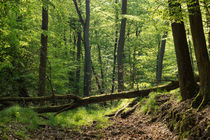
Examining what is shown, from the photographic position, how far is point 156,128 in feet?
19.9

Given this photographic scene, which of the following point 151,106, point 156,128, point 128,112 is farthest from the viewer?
point 128,112

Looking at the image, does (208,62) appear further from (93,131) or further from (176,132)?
(93,131)

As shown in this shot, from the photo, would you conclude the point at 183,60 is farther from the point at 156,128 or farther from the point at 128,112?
the point at 128,112

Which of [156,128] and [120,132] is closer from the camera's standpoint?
[156,128]

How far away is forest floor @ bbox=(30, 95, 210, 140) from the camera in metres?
4.48

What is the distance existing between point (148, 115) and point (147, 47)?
12.2 m

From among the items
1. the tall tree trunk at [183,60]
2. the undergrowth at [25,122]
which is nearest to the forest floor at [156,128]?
the undergrowth at [25,122]

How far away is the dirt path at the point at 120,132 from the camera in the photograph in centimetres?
560

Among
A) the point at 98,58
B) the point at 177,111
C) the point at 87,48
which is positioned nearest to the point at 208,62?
the point at 177,111

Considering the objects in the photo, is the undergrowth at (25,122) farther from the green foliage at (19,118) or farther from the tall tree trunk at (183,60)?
the tall tree trunk at (183,60)

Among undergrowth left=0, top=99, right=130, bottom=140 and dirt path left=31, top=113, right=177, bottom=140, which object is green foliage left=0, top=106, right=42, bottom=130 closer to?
undergrowth left=0, top=99, right=130, bottom=140

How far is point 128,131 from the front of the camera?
6473mm

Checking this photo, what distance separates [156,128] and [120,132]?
1.20 metres

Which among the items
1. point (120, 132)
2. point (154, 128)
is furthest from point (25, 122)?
point (154, 128)
